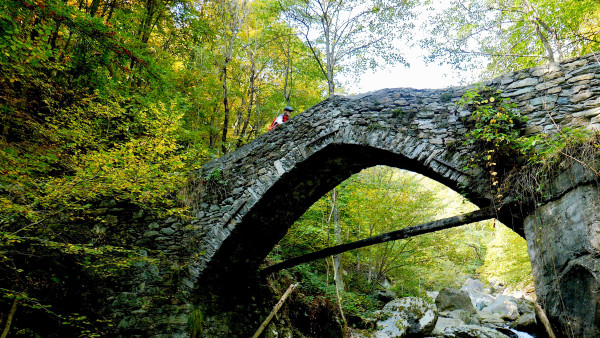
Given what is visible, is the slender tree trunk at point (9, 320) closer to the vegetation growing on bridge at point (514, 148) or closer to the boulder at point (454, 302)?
the vegetation growing on bridge at point (514, 148)

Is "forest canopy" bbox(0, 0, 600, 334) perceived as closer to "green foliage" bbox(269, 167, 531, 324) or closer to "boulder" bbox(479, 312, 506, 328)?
"green foliage" bbox(269, 167, 531, 324)

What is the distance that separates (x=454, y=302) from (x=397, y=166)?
365 inches

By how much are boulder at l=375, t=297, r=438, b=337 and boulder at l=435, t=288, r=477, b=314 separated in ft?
12.9

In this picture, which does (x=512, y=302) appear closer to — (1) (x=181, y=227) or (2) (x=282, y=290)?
(2) (x=282, y=290)

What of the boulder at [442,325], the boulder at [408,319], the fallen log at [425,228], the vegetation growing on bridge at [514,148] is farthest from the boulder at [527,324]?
the vegetation growing on bridge at [514,148]

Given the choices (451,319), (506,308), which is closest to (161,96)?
(451,319)

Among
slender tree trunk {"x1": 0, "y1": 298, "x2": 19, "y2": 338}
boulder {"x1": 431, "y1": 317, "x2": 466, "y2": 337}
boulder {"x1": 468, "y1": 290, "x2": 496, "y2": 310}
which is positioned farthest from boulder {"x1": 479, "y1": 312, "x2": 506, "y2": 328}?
slender tree trunk {"x1": 0, "y1": 298, "x2": 19, "y2": 338}

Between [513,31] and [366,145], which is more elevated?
[513,31]

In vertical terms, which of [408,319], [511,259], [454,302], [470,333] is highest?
[511,259]

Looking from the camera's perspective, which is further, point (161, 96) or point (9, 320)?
point (161, 96)

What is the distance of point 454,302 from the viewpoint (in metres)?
10.9

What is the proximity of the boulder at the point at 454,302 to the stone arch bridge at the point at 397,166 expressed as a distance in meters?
8.88

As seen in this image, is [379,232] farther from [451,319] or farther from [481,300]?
[481,300]

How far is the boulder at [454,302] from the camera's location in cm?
1077
